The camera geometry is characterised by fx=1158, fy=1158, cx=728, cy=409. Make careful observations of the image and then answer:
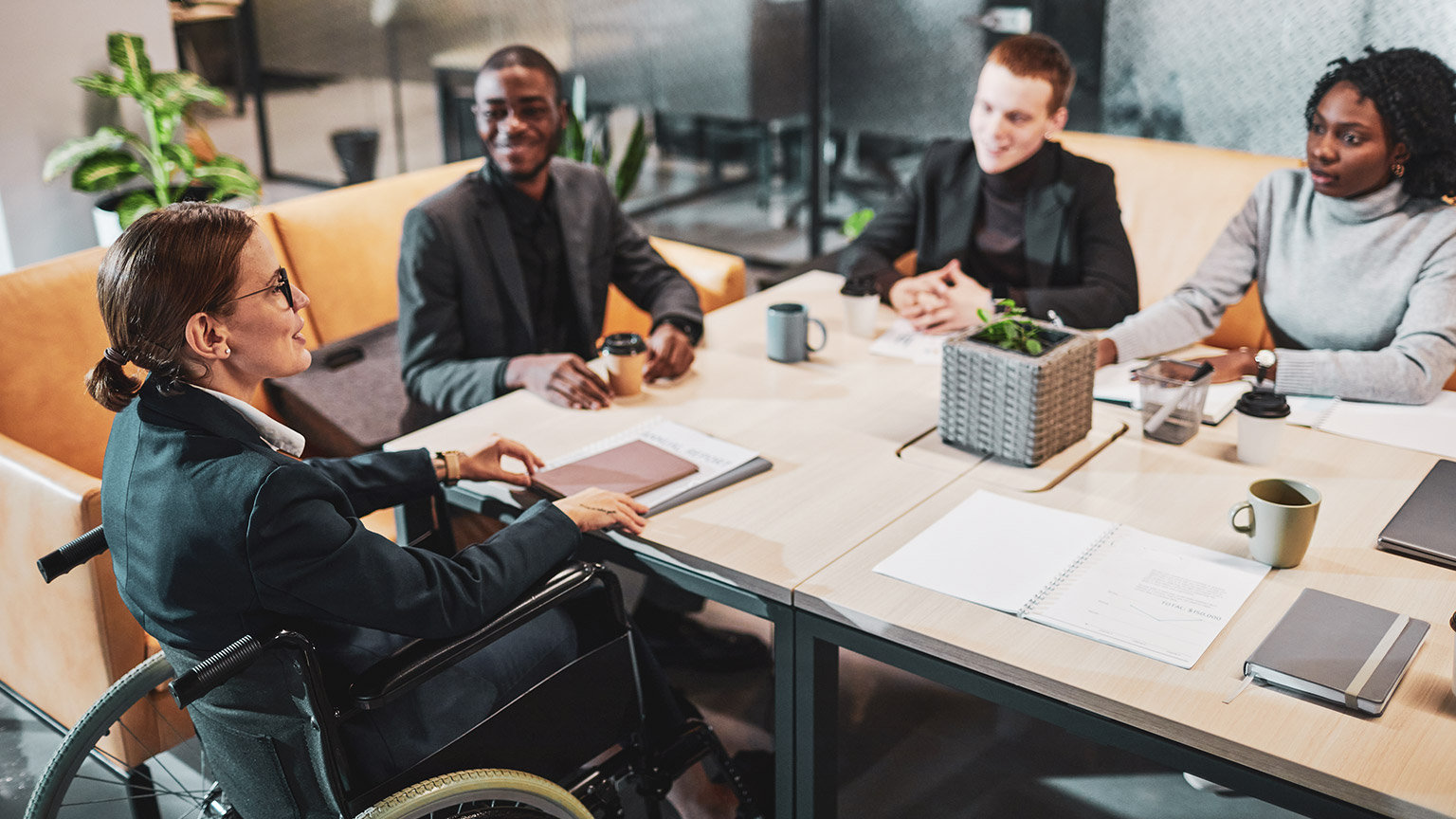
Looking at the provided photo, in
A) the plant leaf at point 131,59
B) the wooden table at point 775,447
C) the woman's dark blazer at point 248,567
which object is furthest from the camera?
the plant leaf at point 131,59

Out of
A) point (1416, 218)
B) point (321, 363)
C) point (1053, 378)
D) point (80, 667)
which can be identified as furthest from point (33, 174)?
point (1416, 218)

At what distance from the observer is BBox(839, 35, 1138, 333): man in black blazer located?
8.41ft

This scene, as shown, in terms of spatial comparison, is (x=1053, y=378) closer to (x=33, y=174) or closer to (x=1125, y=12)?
(x=1125, y=12)

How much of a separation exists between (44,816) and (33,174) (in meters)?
2.65

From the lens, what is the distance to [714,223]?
581 cm

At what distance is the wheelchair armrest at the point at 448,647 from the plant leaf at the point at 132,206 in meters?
2.74

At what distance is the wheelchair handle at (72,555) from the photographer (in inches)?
60.4

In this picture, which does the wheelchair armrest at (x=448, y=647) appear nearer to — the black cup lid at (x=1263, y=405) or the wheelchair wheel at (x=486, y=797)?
the wheelchair wheel at (x=486, y=797)

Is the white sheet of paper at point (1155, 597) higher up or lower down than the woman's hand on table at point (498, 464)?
lower down

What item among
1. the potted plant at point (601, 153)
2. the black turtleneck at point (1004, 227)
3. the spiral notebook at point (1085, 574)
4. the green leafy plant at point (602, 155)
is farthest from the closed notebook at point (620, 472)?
the green leafy plant at point (602, 155)

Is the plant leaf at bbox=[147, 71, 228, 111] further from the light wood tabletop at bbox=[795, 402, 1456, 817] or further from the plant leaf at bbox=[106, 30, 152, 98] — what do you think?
the light wood tabletop at bbox=[795, 402, 1456, 817]

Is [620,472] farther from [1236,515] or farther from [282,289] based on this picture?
[1236,515]

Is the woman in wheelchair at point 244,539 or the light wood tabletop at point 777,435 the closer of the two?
the woman in wheelchair at point 244,539

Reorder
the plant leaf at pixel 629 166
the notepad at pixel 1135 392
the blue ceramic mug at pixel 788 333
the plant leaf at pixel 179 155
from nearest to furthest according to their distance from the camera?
the notepad at pixel 1135 392 → the blue ceramic mug at pixel 788 333 → the plant leaf at pixel 179 155 → the plant leaf at pixel 629 166
